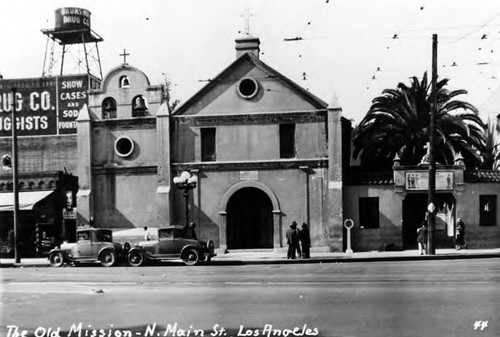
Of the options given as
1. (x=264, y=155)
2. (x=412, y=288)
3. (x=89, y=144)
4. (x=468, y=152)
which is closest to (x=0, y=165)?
(x=89, y=144)

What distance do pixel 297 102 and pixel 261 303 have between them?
1930 centimetres

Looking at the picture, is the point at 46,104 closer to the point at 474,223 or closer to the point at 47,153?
the point at 47,153

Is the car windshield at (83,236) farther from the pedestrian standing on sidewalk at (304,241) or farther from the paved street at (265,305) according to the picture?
the pedestrian standing on sidewalk at (304,241)

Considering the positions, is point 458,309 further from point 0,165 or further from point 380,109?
point 0,165

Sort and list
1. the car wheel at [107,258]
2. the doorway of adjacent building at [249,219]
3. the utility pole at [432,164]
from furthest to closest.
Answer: the doorway of adjacent building at [249,219] < the utility pole at [432,164] < the car wheel at [107,258]

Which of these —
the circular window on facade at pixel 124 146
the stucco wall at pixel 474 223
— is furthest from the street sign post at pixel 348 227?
the circular window on facade at pixel 124 146

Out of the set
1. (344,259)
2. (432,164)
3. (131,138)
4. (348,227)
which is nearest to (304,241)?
(344,259)

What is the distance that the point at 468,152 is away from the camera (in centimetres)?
3347

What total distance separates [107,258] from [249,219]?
8461 mm

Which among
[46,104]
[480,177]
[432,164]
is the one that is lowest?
[480,177]

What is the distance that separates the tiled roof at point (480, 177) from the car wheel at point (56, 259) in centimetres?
1793

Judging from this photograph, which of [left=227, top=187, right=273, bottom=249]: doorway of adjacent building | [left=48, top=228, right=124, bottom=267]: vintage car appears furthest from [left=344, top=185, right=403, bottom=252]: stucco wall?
[left=48, top=228, right=124, bottom=267]: vintage car

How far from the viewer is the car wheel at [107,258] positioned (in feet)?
81.3

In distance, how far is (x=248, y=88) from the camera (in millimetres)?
30812
